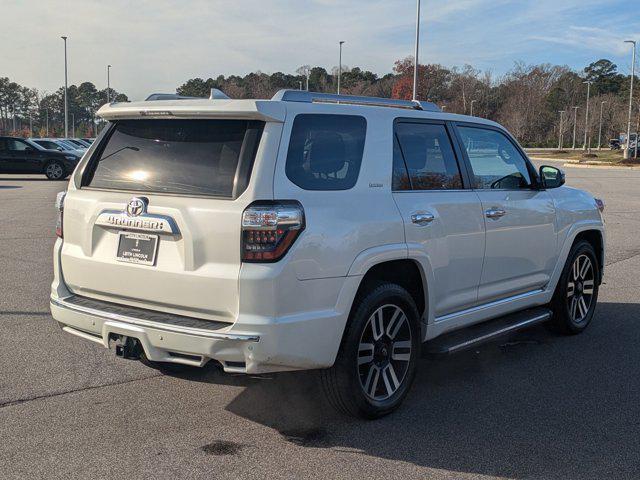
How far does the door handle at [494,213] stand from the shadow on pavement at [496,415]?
1.20 metres

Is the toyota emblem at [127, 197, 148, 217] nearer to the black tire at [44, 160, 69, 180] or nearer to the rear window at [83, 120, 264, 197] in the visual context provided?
the rear window at [83, 120, 264, 197]

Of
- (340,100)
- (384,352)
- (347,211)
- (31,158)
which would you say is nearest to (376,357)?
(384,352)

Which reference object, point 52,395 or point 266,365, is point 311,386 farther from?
point 52,395

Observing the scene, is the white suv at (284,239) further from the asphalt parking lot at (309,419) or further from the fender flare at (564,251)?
the fender flare at (564,251)

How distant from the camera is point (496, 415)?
4492 mm

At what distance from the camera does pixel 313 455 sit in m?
3.89

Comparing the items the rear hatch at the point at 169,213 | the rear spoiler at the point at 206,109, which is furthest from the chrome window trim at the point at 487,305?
the rear spoiler at the point at 206,109

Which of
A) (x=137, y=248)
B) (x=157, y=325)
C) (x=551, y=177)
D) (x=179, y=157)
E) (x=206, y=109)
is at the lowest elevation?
(x=157, y=325)

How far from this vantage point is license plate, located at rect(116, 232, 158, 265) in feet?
13.1

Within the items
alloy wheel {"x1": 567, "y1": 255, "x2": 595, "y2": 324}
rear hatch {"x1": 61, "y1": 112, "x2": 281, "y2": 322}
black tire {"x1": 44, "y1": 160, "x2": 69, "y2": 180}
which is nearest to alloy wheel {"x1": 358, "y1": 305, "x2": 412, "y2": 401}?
rear hatch {"x1": 61, "y1": 112, "x2": 281, "y2": 322}

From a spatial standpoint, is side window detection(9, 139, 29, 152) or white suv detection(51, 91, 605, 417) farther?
side window detection(9, 139, 29, 152)

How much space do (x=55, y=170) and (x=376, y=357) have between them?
83.6 ft

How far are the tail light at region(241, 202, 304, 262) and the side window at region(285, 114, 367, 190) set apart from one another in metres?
0.27

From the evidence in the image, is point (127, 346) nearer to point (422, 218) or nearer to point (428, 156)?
point (422, 218)
